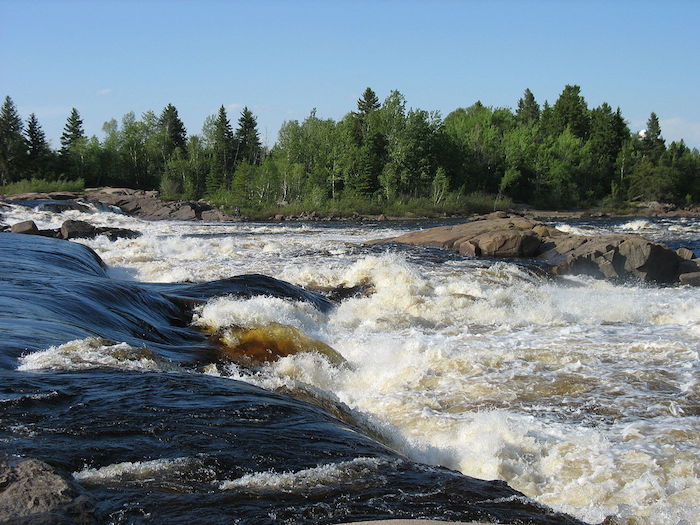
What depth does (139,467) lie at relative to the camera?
177 inches

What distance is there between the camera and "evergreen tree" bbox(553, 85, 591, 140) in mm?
97500

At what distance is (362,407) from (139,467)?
425 cm

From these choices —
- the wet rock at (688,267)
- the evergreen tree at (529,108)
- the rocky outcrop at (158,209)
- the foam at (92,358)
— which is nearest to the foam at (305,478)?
the foam at (92,358)

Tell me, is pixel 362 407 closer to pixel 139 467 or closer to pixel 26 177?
pixel 139 467

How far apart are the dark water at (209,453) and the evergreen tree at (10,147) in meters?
73.6

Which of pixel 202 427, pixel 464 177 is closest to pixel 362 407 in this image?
pixel 202 427

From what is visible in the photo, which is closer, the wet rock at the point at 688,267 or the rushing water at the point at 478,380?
the rushing water at the point at 478,380

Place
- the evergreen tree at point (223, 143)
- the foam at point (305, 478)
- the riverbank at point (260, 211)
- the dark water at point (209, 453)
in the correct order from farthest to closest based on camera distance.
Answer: the evergreen tree at point (223, 143) < the riverbank at point (260, 211) < the foam at point (305, 478) < the dark water at point (209, 453)

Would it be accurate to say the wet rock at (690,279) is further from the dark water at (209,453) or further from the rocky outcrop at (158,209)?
the rocky outcrop at (158,209)

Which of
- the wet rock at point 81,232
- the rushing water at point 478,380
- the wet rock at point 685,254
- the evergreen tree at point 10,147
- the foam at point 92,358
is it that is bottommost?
the rushing water at point 478,380

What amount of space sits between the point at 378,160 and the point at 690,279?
166 feet

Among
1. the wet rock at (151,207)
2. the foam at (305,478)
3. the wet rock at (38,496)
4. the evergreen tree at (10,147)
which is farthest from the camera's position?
the evergreen tree at (10,147)

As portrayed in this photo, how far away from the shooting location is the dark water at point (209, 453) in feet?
13.5

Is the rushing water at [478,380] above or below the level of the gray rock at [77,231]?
below
